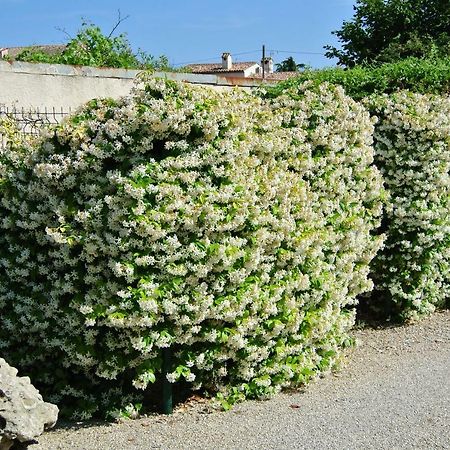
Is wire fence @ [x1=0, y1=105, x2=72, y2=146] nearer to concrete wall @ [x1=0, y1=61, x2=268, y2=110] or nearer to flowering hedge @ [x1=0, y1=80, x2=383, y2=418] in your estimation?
concrete wall @ [x1=0, y1=61, x2=268, y2=110]

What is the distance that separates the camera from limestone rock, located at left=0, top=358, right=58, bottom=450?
4.13 m

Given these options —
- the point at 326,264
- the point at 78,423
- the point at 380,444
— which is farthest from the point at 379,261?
the point at 78,423

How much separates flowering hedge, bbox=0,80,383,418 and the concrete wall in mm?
2787

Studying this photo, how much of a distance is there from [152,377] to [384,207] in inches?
141

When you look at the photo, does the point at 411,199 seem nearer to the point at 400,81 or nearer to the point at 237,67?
the point at 400,81

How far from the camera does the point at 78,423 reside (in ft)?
17.6

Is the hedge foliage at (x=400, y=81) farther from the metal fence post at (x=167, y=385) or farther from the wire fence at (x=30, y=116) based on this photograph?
the metal fence post at (x=167, y=385)

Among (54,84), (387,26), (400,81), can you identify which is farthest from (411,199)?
(387,26)

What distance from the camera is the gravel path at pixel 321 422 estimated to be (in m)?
4.91

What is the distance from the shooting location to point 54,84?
8.88 metres

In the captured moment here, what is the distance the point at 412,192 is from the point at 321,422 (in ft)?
10.7

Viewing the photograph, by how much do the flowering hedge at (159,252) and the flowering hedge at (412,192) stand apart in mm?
1875

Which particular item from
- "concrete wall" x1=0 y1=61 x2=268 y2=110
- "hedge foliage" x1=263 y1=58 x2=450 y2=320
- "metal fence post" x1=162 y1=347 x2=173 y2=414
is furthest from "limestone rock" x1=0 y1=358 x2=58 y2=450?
"concrete wall" x1=0 y1=61 x2=268 y2=110

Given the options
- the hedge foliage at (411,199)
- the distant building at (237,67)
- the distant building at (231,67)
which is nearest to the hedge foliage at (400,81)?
the hedge foliage at (411,199)
